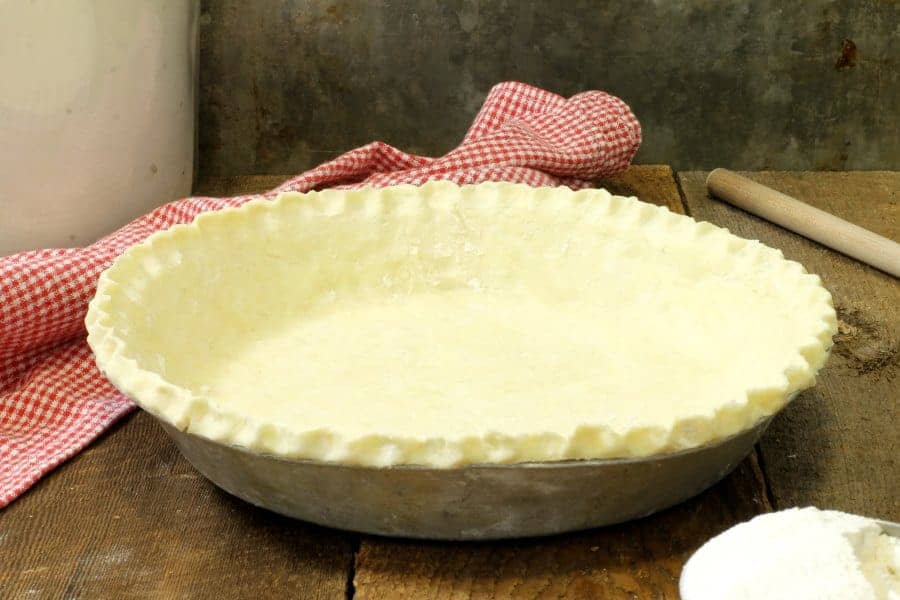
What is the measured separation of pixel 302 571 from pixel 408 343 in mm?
307

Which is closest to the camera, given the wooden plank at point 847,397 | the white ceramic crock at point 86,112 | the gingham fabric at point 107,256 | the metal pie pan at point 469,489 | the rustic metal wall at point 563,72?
the metal pie pan at point 469,489

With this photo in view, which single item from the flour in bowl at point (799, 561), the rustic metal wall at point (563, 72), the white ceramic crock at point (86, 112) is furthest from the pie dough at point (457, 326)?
the rustic metal wall at point (563, 72)

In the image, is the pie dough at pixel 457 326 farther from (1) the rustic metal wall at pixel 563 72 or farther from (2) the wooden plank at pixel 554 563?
(1) the rustic metal wall at pixel 563 72

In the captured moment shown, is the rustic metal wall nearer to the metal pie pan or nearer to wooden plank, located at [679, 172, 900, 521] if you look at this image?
wooden plank, located at [679, 172, 900, 521]

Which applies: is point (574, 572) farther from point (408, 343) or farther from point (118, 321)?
point (118, 321)

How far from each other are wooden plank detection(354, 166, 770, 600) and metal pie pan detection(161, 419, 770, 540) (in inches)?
1.2

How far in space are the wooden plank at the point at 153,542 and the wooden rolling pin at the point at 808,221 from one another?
0.88m

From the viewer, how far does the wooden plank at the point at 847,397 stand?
3.48ft

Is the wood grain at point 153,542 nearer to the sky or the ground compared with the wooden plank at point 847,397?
nearer to the ground

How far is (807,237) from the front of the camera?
1596 millimetres

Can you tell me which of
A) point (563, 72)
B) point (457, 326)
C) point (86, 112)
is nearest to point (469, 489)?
point (457, 326)

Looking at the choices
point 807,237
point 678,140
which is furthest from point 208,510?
point 678,140

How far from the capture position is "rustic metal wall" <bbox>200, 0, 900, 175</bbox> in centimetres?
194

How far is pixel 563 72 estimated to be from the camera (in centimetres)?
199
